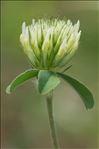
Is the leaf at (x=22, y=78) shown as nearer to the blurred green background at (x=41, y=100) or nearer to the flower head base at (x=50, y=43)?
the flower head base at (x=50, y=43)

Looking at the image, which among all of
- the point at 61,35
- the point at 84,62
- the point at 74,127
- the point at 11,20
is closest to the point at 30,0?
the point at 11,20

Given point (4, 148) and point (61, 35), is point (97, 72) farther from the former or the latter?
point (61, 35)

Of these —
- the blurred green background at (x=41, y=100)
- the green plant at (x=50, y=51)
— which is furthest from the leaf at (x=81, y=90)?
the blurred green background at (x=41, y=100)

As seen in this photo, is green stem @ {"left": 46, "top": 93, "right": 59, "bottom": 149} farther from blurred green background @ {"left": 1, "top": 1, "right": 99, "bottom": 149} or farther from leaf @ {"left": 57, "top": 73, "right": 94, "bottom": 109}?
blurred green background @ {"left": 1, "top": 1, "right": 99, "bottom": 149}

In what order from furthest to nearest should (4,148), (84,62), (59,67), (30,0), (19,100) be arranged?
(30,0)
(84,62)
(19,100)
(4,148)
(59,67)


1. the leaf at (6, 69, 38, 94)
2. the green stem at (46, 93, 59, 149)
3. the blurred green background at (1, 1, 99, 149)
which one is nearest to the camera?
the green stem at (46, 93, 59, 149)

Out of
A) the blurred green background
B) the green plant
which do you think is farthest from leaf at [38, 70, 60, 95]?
the blurred green background

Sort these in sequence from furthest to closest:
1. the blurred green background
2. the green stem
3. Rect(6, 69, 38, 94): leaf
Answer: the blurred green background < Rect(6, 69, 38, 94): leaf < the green stem

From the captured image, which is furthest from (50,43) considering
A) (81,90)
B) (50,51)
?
(81,90)
